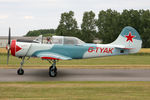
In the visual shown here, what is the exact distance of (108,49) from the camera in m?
15.4

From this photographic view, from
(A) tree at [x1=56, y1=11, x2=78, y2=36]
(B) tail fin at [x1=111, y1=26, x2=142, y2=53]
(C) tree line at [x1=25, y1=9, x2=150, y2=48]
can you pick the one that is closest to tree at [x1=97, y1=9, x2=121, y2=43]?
(C) tree line at [x1=25, y1=9, x2=150, y2=48]

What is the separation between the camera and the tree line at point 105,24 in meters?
80.9

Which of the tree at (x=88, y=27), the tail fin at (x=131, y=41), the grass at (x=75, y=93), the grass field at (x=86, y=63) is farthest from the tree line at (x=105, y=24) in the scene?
the grass at (x=75, y=93)

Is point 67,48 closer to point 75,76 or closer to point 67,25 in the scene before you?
point 75,76

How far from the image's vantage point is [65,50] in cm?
1482

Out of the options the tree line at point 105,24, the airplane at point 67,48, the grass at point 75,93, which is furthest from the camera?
the tree line at point 105,24

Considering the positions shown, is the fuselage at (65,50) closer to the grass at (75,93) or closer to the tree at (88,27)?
the grass at (75,93)

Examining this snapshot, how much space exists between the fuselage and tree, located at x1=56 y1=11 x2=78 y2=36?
71.1m

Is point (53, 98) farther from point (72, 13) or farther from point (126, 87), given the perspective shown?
point (72, 13)

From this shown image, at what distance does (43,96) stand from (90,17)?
8855cm

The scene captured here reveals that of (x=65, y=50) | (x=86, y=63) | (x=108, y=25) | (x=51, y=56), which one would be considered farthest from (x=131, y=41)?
(x=108, y=25)

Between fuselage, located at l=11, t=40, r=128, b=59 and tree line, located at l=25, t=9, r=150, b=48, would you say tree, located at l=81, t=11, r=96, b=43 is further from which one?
fuselage, located at l=11, t=40, r=128, b=59

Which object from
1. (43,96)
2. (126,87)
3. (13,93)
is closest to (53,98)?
(43,96)

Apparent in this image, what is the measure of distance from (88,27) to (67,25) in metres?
8.84
